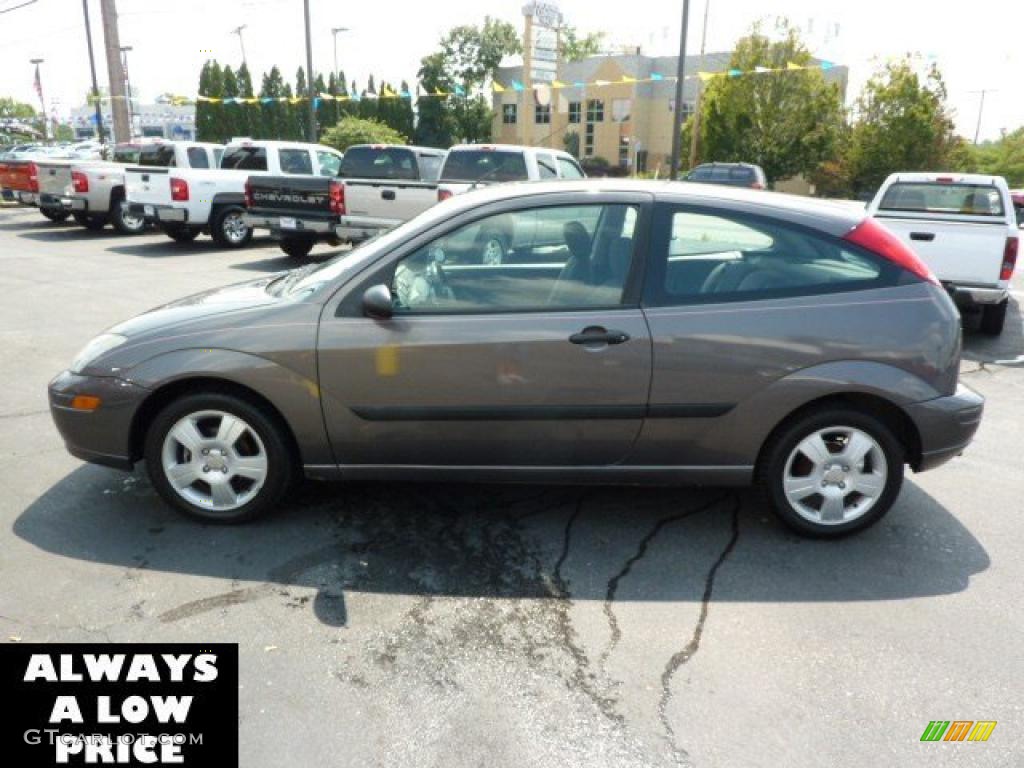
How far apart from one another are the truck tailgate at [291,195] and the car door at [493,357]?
9.89 meters

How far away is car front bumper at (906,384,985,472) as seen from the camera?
151 inches

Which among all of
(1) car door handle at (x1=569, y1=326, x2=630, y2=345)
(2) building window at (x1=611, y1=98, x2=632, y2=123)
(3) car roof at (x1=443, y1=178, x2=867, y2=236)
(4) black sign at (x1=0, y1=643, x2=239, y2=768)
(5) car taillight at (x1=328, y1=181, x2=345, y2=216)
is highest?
(2) building window at (x1=611, y1=98, x2=632, y2=123)

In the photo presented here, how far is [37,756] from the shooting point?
8.50 feet

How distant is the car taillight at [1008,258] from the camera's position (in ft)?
27.2

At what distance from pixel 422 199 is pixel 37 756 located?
10626 millimetres

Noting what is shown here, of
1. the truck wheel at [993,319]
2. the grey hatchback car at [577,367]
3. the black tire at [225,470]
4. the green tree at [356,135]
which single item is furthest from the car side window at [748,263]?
the green tree at [356,135]

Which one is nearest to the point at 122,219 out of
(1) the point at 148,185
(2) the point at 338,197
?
(1) the point at 148,185

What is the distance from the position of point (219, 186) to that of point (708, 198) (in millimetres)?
12957

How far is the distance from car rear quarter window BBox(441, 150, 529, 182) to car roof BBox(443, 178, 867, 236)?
8072 millimetres

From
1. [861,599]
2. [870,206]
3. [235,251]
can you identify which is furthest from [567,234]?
[235,251]

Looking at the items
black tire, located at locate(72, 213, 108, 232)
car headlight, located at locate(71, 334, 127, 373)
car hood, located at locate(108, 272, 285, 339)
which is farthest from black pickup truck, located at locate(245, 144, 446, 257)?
car headlight, located at locate(71, 334, 127, 373)

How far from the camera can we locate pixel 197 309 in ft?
13.4

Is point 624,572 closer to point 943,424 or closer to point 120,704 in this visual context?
point 943,424

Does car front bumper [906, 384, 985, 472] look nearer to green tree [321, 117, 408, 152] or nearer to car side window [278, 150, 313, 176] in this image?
car side window [278, 150, 313, 176]
